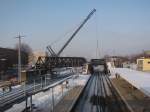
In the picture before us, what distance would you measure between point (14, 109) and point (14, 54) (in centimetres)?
6707

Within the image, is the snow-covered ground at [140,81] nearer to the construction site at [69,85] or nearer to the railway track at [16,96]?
the construction site at [69,85]

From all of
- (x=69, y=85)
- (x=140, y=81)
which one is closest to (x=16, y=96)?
(x=140, y=81)

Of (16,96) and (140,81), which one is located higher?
(140,81)

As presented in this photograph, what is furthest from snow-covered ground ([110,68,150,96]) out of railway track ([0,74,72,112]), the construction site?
railway track ([0,74,72,112])

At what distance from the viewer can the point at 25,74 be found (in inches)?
1683

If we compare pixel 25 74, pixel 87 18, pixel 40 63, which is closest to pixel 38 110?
pixel 25 74

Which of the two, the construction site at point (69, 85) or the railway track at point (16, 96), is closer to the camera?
the railway track at point (16, 96)

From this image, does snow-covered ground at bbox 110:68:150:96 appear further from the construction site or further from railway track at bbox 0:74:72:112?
railway track at bbox 0:74:72:112

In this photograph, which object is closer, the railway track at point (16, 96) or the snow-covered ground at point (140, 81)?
the railway track at point (16, 96)

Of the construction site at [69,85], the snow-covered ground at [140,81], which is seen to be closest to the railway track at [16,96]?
the construction site at [69,85]

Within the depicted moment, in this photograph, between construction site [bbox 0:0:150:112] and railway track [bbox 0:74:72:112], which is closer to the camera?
railway track [bbox 0:74:72:112]

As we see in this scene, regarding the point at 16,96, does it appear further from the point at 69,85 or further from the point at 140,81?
the point at 69,85

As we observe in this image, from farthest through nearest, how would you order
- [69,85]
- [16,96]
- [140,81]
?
[69,85] → [140,81] → [16,96]

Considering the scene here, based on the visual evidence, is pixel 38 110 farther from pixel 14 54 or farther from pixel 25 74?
pixel 14 54
